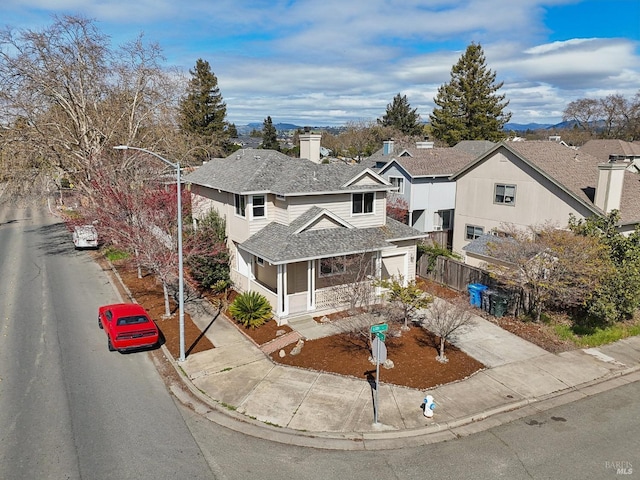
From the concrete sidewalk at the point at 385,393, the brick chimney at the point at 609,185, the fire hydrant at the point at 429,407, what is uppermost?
the brick chimney at the point at 609,185

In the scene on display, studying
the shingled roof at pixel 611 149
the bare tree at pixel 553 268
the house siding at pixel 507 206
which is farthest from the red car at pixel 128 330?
the shingled roof at pixel 611 149

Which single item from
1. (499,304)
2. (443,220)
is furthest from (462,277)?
(443,220)

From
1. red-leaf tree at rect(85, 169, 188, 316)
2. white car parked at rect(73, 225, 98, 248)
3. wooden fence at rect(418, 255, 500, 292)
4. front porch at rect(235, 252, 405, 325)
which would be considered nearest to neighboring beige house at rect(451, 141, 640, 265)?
wooden fence at rect(418, 255, 500, 292)

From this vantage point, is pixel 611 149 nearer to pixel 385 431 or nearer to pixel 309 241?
pixel 309 241

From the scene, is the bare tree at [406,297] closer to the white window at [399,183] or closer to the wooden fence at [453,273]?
the wooden fence at [453,273]

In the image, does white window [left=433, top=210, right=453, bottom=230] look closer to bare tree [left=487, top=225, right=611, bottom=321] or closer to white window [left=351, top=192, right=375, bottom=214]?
white window [left=351, top=192, right=375, bottom=214]

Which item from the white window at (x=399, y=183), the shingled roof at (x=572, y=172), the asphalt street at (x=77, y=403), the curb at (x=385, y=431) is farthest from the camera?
the white window at (x=399, y=183)
